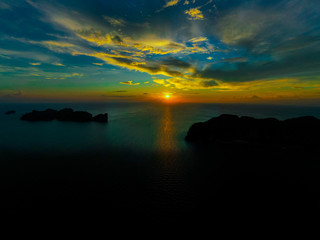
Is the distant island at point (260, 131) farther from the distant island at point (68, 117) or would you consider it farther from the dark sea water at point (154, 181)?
the distant island at point (68, 117)

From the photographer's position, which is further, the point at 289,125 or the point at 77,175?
the point at 289,125

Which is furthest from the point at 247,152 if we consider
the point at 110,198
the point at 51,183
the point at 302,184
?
the point at 51,183

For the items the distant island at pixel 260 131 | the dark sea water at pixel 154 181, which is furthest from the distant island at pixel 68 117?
the distant island at pixel 260 131

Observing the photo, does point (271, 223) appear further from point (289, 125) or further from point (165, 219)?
point (289, 125)

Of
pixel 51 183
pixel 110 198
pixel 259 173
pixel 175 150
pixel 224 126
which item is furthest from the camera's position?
pixel 224 126

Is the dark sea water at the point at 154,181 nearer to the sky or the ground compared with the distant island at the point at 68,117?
nearer to the ground

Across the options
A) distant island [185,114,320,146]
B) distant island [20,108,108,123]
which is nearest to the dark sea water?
distant island [185,114,320,146]

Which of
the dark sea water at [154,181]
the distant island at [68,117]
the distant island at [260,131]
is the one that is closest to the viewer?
the dark sea water at [154,181]

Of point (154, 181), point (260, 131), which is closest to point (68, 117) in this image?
point (154, 181)

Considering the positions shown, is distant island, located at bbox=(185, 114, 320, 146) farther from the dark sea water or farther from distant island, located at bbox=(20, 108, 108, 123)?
distant island, located at bbox=(20, 108, 108, 123)
